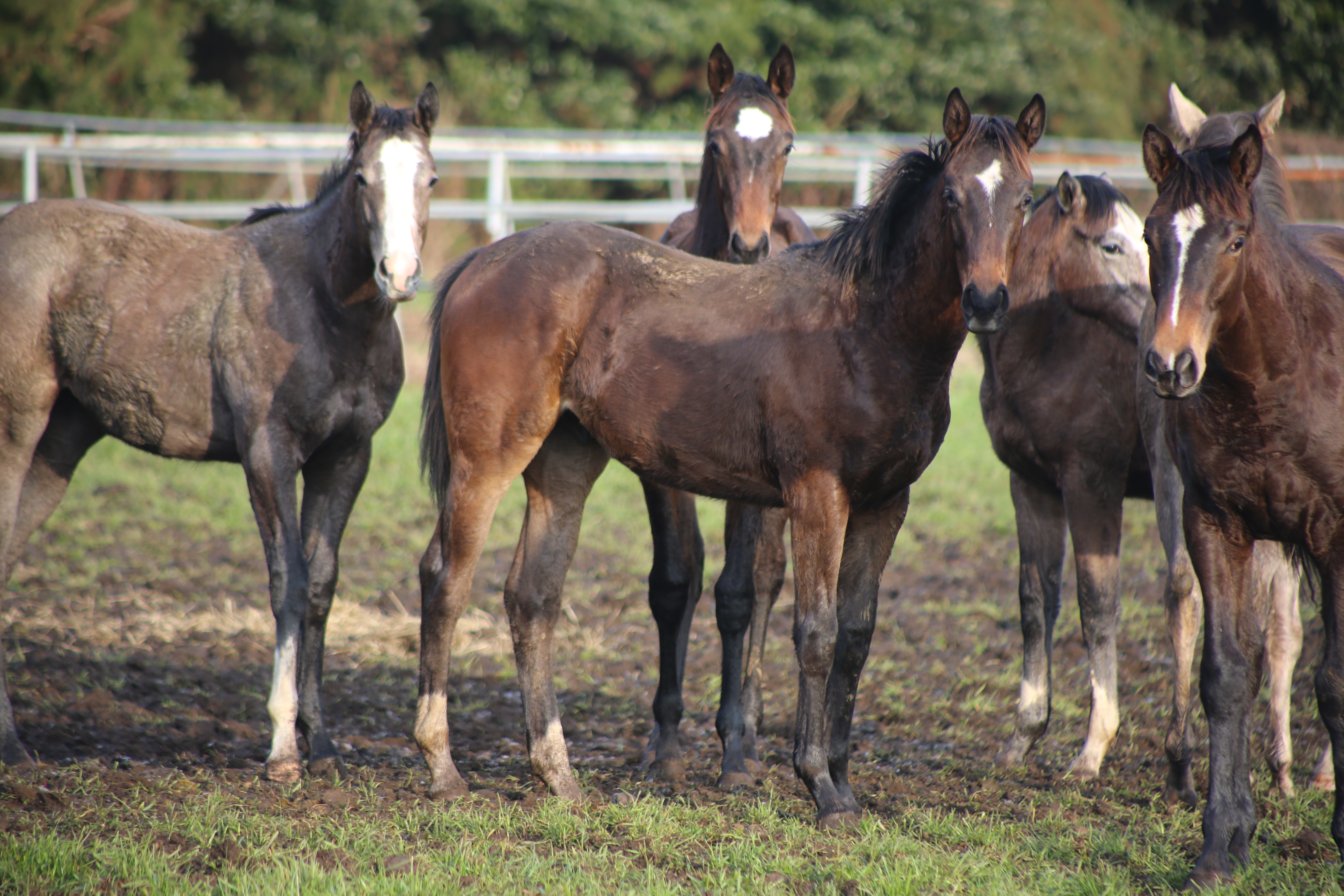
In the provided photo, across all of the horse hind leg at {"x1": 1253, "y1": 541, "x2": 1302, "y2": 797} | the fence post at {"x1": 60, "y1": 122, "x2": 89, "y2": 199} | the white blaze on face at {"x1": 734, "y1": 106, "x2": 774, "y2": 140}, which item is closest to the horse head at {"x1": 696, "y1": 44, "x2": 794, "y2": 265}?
the white blaze on face at {"x1": 734, "y1": 106, "x2": 774, "y2": 140}

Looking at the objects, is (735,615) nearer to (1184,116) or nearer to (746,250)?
(746,250)

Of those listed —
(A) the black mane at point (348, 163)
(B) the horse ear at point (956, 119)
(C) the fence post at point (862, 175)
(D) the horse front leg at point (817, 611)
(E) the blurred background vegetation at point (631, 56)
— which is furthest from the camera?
(E) the blurred background vegetation at point (631, 56)

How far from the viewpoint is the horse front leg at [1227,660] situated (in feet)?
12.0

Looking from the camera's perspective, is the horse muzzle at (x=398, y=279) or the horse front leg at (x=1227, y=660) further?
the horse muzzle at (x=398, y=279)

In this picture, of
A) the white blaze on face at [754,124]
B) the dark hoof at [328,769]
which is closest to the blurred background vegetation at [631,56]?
the white blaze on face at [754,124]

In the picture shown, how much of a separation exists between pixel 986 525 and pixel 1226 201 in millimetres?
6012

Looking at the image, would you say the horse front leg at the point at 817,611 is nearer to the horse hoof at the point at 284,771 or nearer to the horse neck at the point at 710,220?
the horse neck at the point at 710,220

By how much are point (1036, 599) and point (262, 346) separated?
359 cm

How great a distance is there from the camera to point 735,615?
4824mm

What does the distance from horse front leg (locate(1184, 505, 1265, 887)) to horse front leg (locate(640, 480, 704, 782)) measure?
6.63 ft

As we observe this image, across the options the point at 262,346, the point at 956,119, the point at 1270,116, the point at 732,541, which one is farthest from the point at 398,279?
the point at 1270,116

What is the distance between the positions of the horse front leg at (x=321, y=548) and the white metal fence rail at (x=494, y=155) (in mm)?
6867

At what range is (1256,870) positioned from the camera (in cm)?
350

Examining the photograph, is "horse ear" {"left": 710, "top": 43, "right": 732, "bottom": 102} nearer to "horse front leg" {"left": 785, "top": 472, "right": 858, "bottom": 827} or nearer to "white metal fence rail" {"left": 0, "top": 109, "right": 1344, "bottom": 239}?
"horse front leg" {"left": 785, "top": 472, "right": 858, "bottom": 827}
